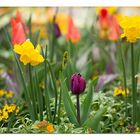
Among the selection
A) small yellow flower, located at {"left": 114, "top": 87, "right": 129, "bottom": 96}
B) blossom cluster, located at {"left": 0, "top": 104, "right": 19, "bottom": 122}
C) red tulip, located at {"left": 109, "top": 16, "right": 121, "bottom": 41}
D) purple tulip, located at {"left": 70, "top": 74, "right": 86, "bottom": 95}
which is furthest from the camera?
red tulip, located at {"left": 109, "top": 16, "right": 121, "bottom": 41}

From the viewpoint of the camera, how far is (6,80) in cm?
284

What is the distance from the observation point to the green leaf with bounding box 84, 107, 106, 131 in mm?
2280

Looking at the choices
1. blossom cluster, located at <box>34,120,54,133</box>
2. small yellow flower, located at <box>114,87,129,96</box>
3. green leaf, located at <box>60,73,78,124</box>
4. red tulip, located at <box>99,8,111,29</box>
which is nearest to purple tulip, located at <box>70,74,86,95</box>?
green leaf, located at <box>60,73,78,124</box>

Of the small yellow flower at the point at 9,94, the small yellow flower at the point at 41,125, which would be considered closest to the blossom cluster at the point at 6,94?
the small yellow flower at the point at 9,94

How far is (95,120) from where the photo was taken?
7.58 ft

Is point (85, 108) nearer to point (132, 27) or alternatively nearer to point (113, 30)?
point (132, 27)

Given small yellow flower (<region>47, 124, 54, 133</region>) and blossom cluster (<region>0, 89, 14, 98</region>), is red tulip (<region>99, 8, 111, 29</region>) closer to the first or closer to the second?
blossom cluster (<region>0, 89, 14, 98</region>)

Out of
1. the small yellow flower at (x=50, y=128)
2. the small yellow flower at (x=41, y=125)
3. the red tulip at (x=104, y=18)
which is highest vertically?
the red tulip at (x=104, y=18)

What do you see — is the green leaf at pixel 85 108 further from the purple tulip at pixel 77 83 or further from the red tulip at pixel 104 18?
the red tulip at pixel 104 18

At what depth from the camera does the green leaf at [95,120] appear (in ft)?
7.48

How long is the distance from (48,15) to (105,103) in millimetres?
1428
